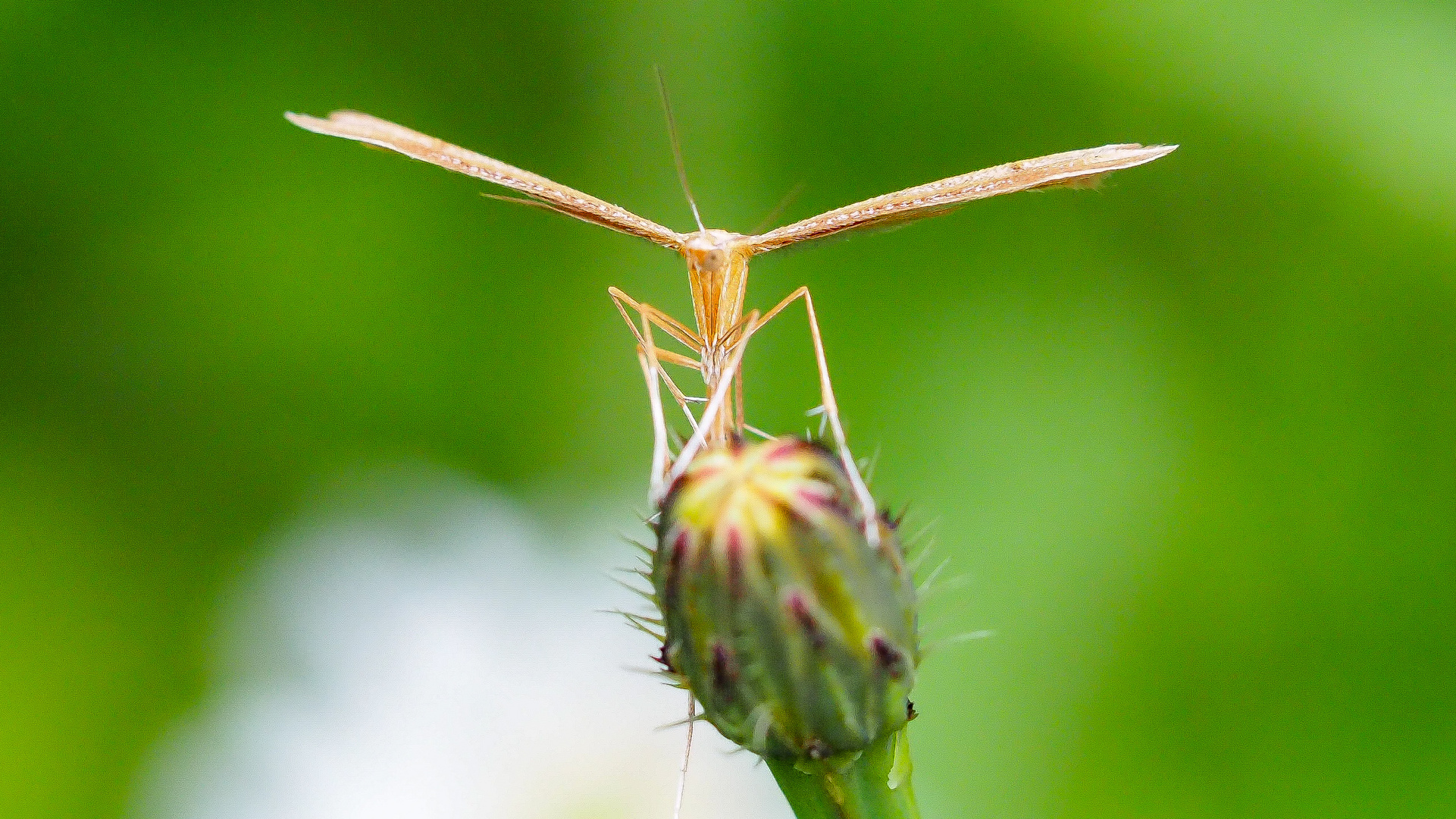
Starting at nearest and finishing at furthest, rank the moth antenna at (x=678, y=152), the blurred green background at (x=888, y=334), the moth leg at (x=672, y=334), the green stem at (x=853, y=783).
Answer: the green stem at (x=853, y=783) < the moth leg at (x=672, y=334) < the moth antenna at (x=678, y=152) < the blurred green background at (x=888, y=334)

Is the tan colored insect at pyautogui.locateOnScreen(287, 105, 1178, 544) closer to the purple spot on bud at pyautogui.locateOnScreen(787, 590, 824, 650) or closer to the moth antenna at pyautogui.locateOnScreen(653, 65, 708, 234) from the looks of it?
the moth antenna at pyautogui.locateOnScreen(653, 65, 708, 234)

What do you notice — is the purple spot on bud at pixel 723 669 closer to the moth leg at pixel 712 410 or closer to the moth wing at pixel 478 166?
the moth leg at pixel 712 410

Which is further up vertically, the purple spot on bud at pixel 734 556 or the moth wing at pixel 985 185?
the moth wing at pixel 985 185

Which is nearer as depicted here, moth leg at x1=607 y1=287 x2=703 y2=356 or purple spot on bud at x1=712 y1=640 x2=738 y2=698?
purple spot on bud at x1=712 y1=640 x2=738 y2=698

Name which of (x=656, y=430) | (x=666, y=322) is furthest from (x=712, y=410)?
(x=666, y=322)

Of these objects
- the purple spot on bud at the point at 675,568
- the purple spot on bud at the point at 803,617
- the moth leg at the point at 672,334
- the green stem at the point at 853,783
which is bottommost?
the green stem at the point at 853,783

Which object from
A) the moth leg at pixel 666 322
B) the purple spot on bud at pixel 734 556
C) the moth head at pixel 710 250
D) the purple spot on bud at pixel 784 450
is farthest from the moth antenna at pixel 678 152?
the purple spot on bud at pixel 734 556

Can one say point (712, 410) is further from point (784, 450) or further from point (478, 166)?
point (478, 166)

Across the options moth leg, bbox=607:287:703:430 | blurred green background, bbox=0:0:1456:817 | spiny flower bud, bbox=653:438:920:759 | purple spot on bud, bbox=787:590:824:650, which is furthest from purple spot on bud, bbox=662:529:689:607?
blurred green background, bbox=0:0:1456:817

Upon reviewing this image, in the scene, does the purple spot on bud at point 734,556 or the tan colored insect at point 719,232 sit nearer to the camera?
the purple spot on bud at point 734,556
